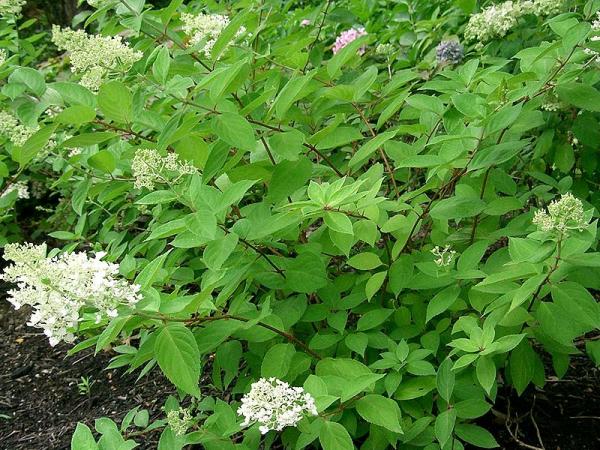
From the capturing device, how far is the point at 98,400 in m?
2.62

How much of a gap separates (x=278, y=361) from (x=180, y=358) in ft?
1.32

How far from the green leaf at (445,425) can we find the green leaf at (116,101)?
1046mm

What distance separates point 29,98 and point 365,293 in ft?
3.24

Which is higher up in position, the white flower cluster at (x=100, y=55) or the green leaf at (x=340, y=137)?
the white flower cluster at (x=100, y=55)

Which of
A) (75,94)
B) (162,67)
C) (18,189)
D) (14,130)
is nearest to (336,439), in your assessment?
(162,67)

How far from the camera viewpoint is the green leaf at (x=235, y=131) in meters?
1.50

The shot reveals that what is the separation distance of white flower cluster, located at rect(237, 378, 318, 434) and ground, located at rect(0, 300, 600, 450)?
849mm

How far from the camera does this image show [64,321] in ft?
4.19

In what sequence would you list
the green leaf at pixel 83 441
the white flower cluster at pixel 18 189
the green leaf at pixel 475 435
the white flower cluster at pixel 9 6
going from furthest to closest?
the white flower cluster at pixel 18 189, the white flower cluster at pixel 9 6, the green leaf at pixel 475 435, the green leaf at pixel 83 441

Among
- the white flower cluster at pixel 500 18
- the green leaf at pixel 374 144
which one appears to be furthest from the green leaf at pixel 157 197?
the white flower cluster at pixel 500 18

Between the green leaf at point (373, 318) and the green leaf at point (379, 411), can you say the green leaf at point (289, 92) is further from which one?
the green leaf at point (379, 411)

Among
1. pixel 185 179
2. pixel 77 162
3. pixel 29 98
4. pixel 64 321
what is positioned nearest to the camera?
pixel 64 321

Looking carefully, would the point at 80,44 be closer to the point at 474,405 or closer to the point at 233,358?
the point at 233,358

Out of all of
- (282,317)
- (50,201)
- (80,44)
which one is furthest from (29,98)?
(50,201)
